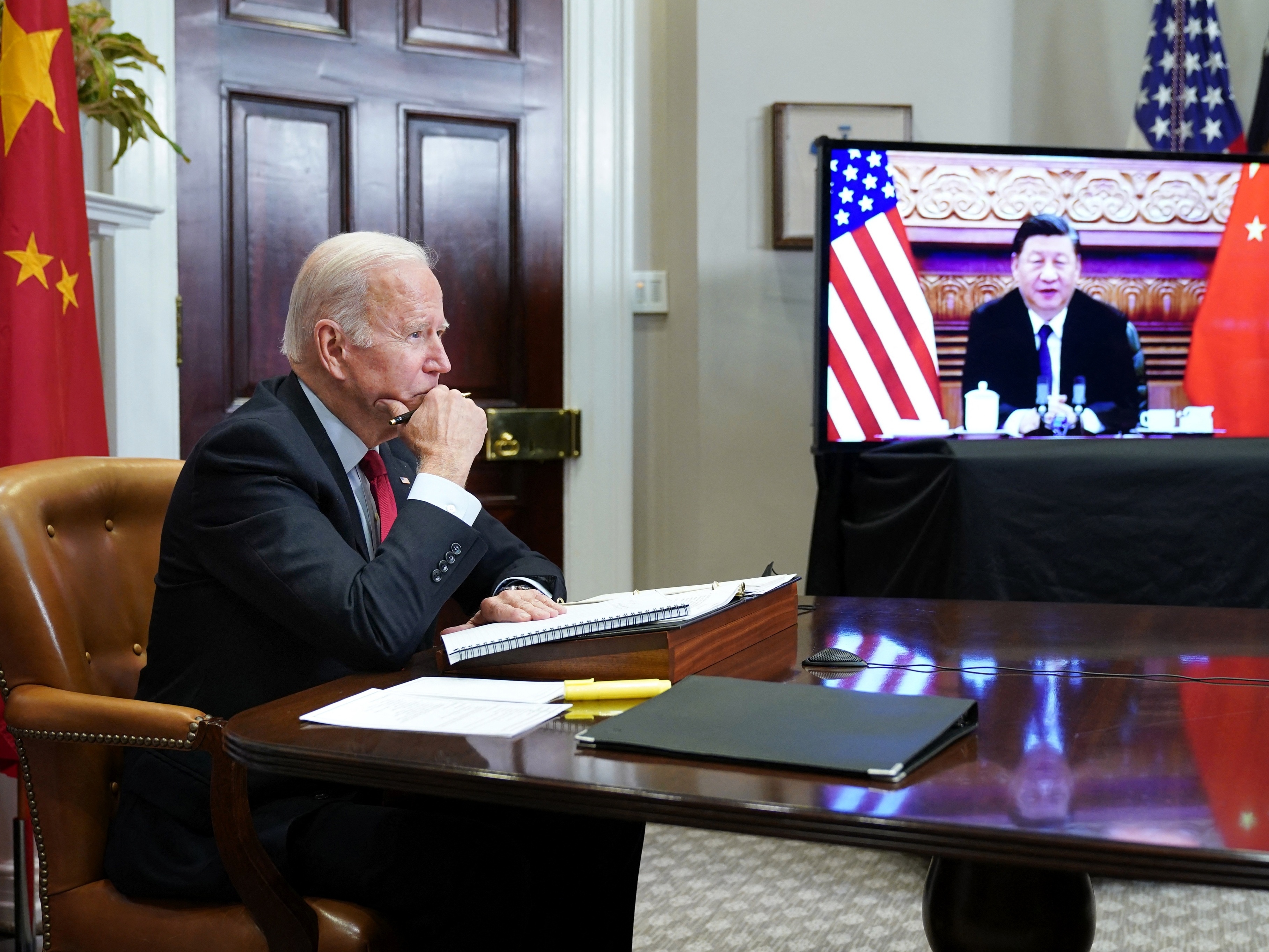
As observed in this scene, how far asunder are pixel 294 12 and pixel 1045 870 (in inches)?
111

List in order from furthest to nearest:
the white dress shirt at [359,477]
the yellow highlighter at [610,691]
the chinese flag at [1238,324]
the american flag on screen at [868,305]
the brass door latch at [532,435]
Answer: the brass door latch at [532,435] → the chinese flag at [1238,324] → the american flag on screen at [868,305] → the white dress shirt at [359,477] → the yellow highlighter at [610,691]

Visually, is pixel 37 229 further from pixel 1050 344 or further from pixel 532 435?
pixel 1050 344

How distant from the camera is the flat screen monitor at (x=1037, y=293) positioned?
3.08m

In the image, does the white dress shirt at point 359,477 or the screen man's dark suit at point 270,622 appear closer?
the screen man's dark suit at point 270,622

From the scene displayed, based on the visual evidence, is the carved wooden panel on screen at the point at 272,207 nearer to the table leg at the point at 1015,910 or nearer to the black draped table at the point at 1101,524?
the black draped table at the point at 1101,524

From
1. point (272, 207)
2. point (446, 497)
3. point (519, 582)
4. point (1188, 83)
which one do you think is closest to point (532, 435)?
point (272, 207)

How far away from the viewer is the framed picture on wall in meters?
3.53

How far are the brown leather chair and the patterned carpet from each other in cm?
122

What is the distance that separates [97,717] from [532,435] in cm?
228

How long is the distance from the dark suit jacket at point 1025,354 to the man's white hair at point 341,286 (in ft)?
6.42

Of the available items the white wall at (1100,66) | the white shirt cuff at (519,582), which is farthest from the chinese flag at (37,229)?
the white wall at (1100,66)

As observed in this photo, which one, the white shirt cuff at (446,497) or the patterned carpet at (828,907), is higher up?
the white shirt cuff at (446,497)

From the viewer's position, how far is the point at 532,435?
352 centimetres

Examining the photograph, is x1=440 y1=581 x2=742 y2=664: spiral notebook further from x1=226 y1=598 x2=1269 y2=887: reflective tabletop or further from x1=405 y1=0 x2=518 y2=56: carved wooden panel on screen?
x1=405 y1=0 x2=518 y2=56: carved wooden panel on screen
